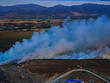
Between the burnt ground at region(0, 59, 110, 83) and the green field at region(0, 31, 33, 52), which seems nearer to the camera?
the burnt ground at region(0, 59, 110, 83)

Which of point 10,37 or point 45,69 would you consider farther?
point 10,37

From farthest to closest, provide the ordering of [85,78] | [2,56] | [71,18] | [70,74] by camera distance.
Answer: [71,18]
[2,56]
[70,74]
[85,78]

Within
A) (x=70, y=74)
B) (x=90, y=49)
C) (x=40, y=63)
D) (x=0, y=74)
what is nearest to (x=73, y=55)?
(x=90, y=49)

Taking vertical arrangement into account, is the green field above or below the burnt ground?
above

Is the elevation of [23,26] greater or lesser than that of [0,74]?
greater

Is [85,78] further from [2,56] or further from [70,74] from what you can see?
[2,56]
